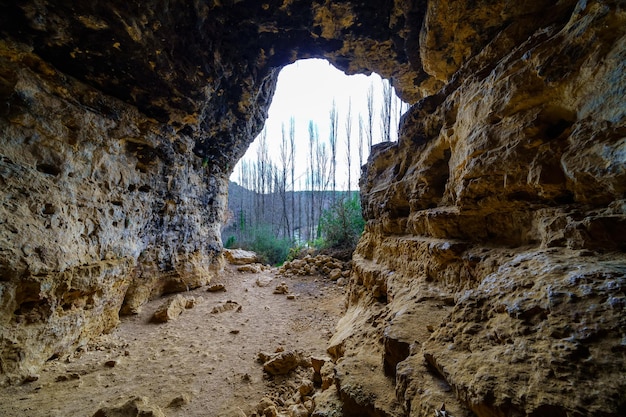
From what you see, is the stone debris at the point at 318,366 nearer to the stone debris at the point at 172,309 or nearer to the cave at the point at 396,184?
the cave at the point at 396,184

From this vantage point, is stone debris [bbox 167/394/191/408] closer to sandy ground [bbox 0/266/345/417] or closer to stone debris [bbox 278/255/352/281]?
sandy ground [bbox 0/266/345/417]

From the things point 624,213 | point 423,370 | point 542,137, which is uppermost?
point 542,137

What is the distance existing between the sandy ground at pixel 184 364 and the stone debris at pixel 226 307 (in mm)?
82

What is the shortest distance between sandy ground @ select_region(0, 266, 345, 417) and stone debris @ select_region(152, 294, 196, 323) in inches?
4.4

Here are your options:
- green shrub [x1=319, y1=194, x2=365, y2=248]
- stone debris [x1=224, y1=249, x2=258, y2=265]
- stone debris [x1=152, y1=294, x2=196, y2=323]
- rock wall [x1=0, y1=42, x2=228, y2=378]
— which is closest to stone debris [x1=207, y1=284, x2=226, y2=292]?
stone debris [x1=152, y1=294, x2=196, y2=323]

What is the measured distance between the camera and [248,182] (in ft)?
66.1

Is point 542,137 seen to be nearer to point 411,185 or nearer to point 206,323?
point 411,185

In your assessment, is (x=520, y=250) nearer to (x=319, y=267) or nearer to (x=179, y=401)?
(x=179, y=401)

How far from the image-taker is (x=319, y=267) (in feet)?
21.7

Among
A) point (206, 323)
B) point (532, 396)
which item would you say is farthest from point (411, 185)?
point (206, 323)

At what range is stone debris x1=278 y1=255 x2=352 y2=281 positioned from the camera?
629 centimetres

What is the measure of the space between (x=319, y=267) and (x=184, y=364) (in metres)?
4.40

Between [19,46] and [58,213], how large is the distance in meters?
1.71

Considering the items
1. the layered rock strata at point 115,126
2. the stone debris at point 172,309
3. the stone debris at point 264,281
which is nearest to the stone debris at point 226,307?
the stone debris at point 172,309
